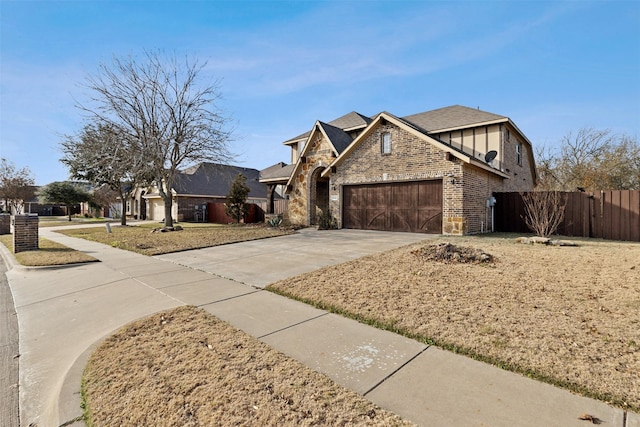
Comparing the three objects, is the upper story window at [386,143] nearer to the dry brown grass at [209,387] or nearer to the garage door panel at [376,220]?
the garage door panel at [376,220]

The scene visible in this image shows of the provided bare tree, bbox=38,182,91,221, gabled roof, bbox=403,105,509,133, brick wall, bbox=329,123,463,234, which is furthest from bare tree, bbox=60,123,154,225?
bare tree, bbox=38,182,91,221

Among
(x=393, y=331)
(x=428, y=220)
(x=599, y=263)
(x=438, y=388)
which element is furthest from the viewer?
(x=428, y=220)

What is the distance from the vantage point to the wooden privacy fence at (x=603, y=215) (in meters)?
11.3

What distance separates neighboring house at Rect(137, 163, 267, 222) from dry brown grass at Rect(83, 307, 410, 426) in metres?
23.3

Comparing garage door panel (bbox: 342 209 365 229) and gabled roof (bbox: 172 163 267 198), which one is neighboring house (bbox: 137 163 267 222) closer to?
gabled roof (bbox: 172 163 267 198)

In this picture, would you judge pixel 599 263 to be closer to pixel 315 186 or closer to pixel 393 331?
pixel 393 331

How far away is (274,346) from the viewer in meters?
3.29

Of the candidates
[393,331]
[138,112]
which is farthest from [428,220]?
[138,112]

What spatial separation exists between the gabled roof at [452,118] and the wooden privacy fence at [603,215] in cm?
572

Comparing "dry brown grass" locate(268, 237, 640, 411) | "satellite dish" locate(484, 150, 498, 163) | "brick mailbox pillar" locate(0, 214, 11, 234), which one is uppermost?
"satellite dish" locate(484, 150, 498, 163)

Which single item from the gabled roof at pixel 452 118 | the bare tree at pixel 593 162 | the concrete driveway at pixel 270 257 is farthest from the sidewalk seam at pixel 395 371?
the bare tree at pixel 593 162

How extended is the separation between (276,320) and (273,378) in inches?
57.2

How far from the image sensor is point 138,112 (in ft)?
58.1

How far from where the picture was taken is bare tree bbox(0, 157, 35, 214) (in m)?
31.7
